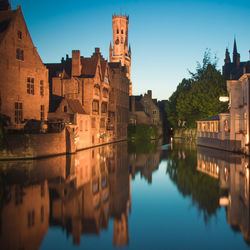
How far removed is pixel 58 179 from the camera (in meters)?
18.5

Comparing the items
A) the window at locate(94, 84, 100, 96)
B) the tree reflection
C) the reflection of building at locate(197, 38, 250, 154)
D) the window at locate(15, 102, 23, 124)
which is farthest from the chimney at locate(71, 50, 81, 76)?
the tree reflection

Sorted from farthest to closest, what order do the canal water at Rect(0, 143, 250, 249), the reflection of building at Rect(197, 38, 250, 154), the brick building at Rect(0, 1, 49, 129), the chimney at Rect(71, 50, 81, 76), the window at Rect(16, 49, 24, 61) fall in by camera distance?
1. the chimney at Rect(71, 50, 81, 76)
2. the window at Rect(16, 49, 24, 61)
3. the reflection of building at Rect(197, 38, 250, 154)
4. the brick building at Rect(0, 1, 49, 129)
5. the canal water at Rect(0, 143, 250, 249)

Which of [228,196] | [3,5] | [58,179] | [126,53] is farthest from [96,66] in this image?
[126,53]

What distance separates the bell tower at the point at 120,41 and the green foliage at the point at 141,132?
94.3 m

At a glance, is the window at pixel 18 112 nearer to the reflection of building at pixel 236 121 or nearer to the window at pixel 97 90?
the window at pixel 97 90

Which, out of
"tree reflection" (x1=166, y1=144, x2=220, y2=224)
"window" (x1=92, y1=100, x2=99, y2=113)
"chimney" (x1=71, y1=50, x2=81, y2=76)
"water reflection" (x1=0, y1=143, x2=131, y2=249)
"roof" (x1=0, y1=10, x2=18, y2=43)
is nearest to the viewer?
"water reflection" (x1=0, y1=143, x2=131, y2=249)

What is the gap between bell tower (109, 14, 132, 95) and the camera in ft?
567

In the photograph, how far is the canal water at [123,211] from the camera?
8.82 meters

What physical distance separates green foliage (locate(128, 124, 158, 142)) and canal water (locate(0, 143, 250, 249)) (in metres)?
59.2

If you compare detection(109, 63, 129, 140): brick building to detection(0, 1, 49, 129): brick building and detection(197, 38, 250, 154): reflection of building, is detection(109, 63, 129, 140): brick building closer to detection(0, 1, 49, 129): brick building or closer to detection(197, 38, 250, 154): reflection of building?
detection(197, 38, 250, 154): reflection of building

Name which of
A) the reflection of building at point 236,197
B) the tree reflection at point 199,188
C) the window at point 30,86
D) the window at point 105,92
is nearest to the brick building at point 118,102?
the window at point 105,92

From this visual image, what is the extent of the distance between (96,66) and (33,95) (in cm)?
1884

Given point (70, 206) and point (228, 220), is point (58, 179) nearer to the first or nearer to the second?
point (70, 206)

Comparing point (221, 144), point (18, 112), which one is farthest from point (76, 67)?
point (221, 144)
